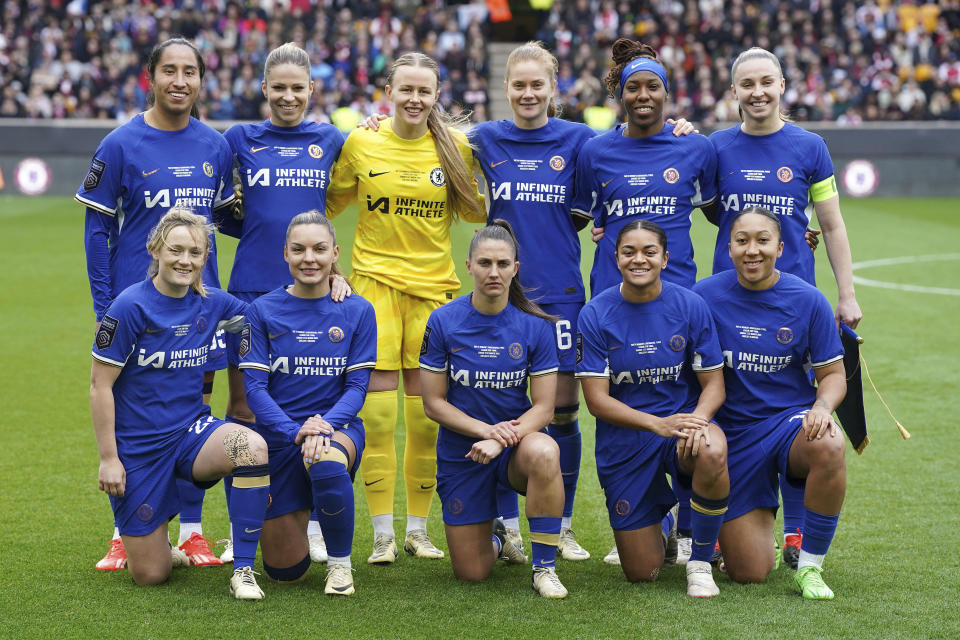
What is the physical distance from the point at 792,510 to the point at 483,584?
152 cm

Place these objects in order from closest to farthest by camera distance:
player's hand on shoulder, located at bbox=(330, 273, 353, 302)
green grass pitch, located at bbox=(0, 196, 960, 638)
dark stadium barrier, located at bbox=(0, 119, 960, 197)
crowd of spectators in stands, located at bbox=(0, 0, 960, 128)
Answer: green grass pitch, located at bbox=(0, 196, 960, 638) < player's hand on shoulder, located at bbox=(330, 273, 353, 302) < dark stadium barrier, located at bbox=(0, 119, 960, 197) < crowd of spectators in stands, located at bbox=(0, 0, 960, 128)

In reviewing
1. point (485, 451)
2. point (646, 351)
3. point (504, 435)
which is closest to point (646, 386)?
point (646, 351)

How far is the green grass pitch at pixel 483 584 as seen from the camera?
4.38 m

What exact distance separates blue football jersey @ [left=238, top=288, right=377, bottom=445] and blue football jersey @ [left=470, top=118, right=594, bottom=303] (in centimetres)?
95

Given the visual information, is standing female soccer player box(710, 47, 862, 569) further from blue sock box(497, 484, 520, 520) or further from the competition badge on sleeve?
the competition badge on sleeve

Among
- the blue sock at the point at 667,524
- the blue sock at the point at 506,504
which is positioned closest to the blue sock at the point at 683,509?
the blue sock at the point at 667,524

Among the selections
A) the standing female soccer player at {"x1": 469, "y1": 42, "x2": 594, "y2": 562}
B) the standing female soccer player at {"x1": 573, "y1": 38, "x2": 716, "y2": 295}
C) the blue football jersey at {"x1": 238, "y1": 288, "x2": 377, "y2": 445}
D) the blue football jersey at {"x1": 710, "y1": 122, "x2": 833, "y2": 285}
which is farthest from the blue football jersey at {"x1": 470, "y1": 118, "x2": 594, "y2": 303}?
the blue football jersey at {"x1": 238, "y1": 288, "x2": 377, "y2": 445}

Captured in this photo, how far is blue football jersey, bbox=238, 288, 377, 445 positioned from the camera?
16.2 ft

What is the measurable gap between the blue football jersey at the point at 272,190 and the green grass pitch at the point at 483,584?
4.40ft

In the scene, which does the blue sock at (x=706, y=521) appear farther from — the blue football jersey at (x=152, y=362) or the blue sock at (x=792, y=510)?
the blue football jersey at (x=152, y=362)

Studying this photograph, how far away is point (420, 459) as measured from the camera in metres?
5.53

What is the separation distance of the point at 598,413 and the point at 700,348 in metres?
0.52

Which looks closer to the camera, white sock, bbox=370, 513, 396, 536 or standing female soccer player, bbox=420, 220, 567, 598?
standing female soccer player, bbox=420, 220, 567, 598

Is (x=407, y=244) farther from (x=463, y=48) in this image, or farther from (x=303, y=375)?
(x=463, y=48)
